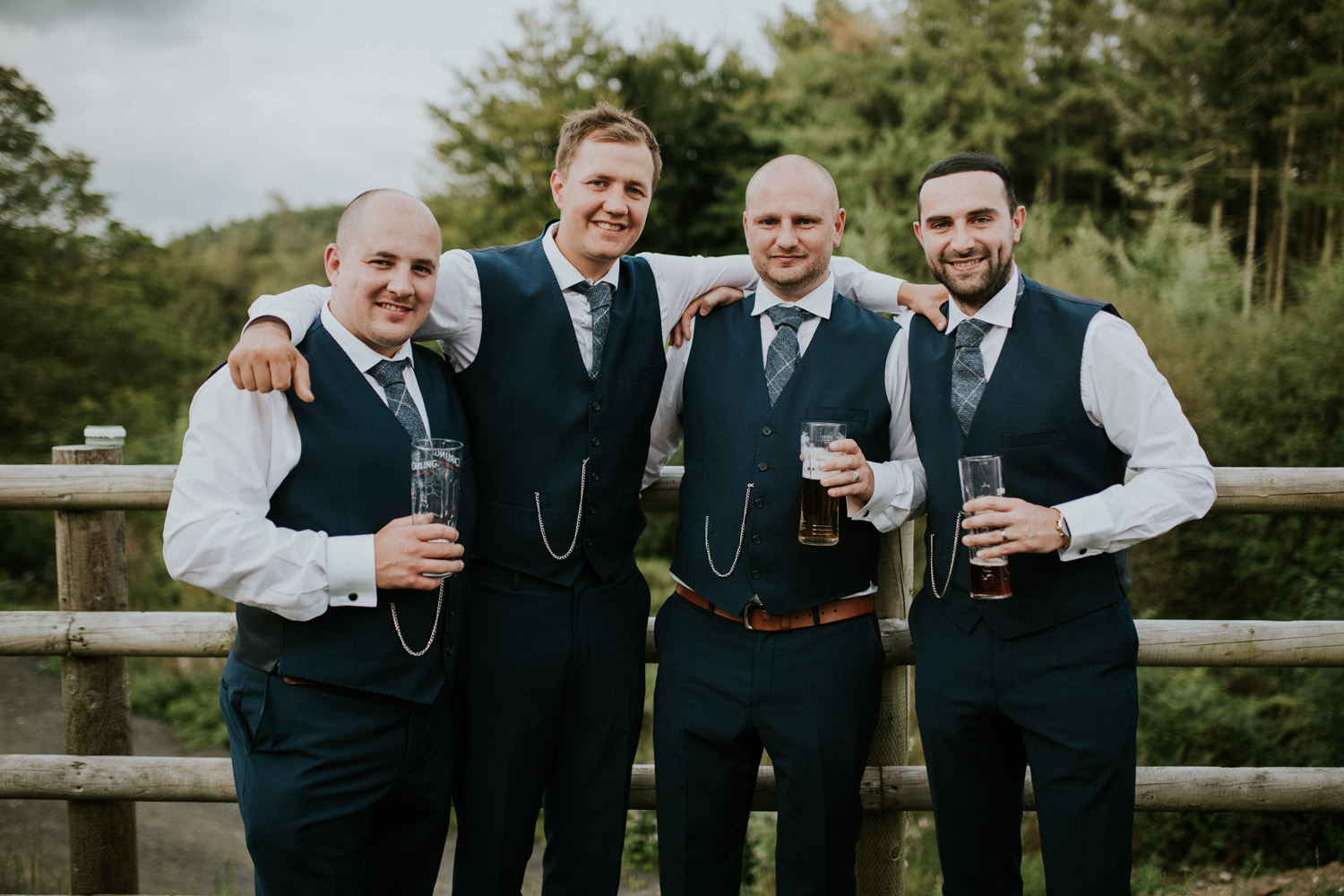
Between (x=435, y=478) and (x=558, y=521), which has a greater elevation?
(x=435, y=478)

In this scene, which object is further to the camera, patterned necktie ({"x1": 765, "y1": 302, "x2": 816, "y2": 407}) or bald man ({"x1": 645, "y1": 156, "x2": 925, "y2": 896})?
patterned necktie ({"x1": 765, "y1": 302, "x2": 816, "y2": 407})

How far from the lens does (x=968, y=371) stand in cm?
241

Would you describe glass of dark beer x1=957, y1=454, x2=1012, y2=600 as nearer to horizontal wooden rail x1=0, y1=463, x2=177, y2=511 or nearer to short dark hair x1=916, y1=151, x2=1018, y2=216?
short dark hair x1=916, y1=151, x2=1018, y2=216

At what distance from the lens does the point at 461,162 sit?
1800 cm

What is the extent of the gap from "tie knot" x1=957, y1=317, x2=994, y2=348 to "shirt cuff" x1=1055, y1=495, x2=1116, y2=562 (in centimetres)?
49

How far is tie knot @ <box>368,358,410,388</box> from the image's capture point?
7.25ft

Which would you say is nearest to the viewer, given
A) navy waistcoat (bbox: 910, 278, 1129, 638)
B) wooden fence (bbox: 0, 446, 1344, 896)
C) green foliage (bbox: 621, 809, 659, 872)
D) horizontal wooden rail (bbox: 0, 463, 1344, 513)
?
navy waistcoat (bbox: 910, 278, 1129, 638)

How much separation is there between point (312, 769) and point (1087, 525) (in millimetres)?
1883

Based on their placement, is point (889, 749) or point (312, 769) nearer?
point (312, 769)

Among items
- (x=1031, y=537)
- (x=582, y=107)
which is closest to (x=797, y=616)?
(x=1031, y=537)

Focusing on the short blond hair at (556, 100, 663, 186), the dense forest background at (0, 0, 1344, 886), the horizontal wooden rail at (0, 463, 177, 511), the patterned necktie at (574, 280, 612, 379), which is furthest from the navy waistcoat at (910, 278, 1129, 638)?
the dense forest background at (0, 0, 1344, 886)

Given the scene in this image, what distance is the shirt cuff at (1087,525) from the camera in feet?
7.24

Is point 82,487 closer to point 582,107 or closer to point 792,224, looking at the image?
point 792,224

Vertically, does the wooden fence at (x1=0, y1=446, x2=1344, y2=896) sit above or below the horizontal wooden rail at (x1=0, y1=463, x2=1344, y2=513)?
below
